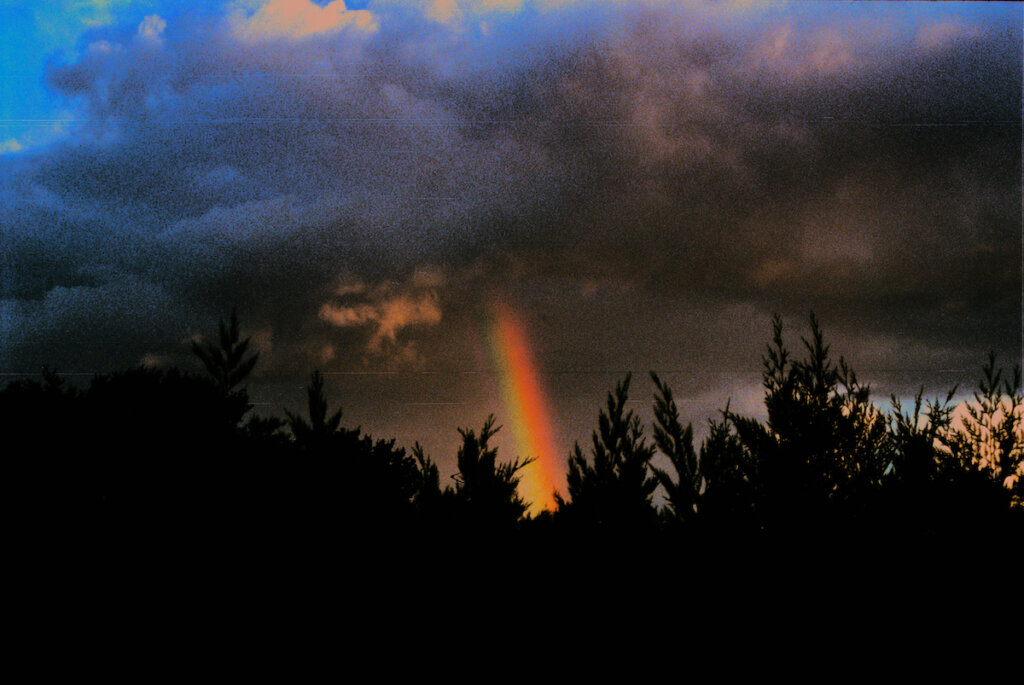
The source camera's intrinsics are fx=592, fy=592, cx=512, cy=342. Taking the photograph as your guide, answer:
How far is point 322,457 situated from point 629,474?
3.30 metres

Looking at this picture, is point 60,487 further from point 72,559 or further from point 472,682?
point 472,682

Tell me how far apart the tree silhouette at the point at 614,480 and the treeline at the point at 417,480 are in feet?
0.06

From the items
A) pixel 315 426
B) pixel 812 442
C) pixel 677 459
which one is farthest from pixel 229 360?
pixel 812 442

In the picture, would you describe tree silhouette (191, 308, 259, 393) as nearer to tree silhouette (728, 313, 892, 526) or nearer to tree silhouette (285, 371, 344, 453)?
tree silhouette (285, 371, 344, 453)

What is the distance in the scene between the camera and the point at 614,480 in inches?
244

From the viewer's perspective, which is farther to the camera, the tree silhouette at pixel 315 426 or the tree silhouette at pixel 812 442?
the tree silhouette at pixel 812 442

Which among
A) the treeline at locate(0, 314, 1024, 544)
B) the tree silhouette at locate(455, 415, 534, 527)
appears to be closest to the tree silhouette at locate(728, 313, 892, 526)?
the treeline at locate(0, 314, 1024, 544)

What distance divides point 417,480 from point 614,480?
3.14 m

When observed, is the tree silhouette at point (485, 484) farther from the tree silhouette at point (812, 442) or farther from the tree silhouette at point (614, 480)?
the tree silhouette at point (812, 442)

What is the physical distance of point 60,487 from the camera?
15.1ft

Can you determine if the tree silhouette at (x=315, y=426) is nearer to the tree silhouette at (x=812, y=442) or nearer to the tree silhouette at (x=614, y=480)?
the tree silhouette at (x=614, y=480)

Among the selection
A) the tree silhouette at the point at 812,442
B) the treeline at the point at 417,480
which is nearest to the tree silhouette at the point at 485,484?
the treeline at the point at 417,480

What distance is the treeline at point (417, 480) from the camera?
4.42 meters

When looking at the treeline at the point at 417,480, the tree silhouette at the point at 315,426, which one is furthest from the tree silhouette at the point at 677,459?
the tree silhouette at the point at 315,426
